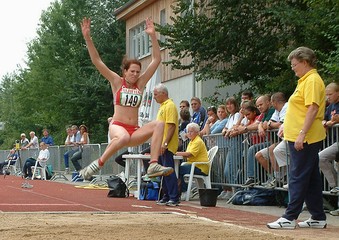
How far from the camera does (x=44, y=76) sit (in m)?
64.4

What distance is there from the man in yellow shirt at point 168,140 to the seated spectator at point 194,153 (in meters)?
1.18

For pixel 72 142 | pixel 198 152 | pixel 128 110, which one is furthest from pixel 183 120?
pixel 72 142

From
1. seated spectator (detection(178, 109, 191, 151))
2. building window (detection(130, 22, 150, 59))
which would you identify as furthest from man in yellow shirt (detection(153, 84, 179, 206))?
building window (detection(130, 22, 150, 59))

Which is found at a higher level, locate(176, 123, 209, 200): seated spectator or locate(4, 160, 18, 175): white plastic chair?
locate(4, 160, 18, 175): white plastic chair

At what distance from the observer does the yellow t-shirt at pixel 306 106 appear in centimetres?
989

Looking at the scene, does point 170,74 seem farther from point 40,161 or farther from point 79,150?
point 79,150

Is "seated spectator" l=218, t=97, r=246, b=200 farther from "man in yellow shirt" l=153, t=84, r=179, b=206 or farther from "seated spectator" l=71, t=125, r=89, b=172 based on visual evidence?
"seated spectator" l=71, t=125, r=89, b=172

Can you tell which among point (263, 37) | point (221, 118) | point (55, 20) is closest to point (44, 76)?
point (55, 20)

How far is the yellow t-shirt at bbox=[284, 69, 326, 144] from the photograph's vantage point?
9.89 m

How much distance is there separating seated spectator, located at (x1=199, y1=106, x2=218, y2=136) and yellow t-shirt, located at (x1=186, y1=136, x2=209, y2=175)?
133cm

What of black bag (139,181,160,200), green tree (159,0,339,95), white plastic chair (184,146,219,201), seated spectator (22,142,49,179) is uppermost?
green tree (159,0,339,95)

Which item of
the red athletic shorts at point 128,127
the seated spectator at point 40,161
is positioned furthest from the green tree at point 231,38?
the red athletic shorts at point 128,127

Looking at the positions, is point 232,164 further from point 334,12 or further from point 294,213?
point 294,213

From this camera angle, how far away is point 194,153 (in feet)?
51.0
